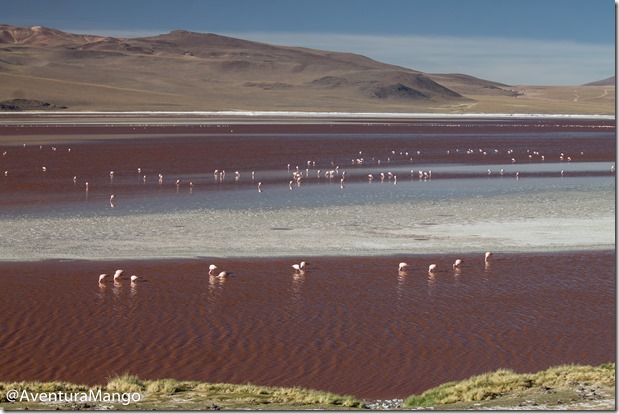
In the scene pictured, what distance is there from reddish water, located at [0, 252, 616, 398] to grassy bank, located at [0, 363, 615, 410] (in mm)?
1279

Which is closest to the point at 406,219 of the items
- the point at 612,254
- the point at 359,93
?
the point at 612,254

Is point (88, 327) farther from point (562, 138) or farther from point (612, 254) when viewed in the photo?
point (562, 138)

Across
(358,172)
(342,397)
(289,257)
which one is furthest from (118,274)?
(358,172)

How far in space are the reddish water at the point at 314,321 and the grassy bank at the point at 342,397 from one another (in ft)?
4.20

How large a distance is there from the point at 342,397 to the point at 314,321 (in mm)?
4386

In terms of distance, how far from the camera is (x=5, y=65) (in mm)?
167125

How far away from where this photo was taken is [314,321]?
1462cm

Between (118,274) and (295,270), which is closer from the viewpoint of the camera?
(118,274)

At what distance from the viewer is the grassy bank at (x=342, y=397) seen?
29.7ft

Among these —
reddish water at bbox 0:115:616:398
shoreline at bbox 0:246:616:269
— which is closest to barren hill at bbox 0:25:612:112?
shoreline at bbox 0:246:616:269

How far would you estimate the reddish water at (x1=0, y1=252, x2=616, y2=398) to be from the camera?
1235 centimetres

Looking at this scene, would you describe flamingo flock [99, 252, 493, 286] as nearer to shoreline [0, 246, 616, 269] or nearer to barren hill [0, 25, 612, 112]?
shoreline [0, 246, 616, 269]

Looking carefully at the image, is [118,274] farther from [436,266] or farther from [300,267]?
[436,266]

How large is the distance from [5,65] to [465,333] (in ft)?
542
